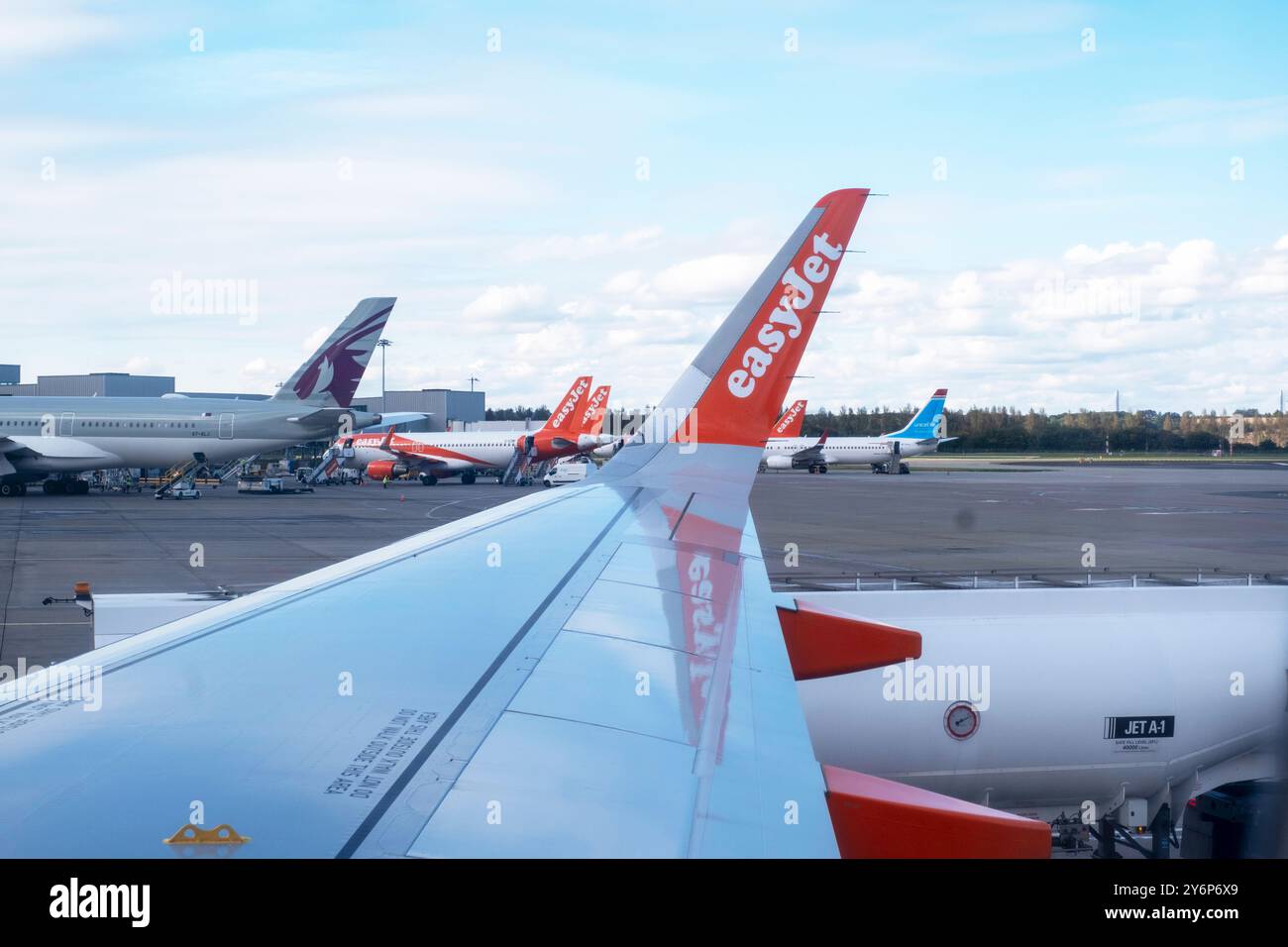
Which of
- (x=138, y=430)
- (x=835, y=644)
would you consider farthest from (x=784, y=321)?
(x=138, y=430)

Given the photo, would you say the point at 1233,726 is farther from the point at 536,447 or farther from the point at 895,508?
the point at 536,447

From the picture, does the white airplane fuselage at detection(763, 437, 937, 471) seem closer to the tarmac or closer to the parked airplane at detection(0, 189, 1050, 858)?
the tarmac

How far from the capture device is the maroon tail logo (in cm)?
4578

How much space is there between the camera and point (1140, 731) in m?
8.94

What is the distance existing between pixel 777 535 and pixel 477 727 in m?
28.8

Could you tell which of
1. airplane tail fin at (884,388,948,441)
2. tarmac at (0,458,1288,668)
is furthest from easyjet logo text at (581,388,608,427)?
airplane tail fin at (884,388,948,441)

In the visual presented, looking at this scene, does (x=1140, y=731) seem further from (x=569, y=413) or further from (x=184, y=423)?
(x=569, y=413)

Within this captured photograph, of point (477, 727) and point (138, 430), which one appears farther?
point (138, 430)

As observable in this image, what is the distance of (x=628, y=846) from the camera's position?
203cm

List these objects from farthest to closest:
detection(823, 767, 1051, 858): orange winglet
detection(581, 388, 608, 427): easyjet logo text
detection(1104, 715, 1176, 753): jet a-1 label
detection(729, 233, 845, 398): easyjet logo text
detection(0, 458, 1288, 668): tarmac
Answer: detection(581, 388, 608, 427): easyjet logo text → detection(0, 458, 1288, 668): tarmac → detection(1104, 715, 1176, 753): jet a-1 label → detection(729, 233, 845, 398): easyjet logo text → detection(823, 767, 1051, 858): orange winglet

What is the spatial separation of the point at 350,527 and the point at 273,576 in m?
10.4

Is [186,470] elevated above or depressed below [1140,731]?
above

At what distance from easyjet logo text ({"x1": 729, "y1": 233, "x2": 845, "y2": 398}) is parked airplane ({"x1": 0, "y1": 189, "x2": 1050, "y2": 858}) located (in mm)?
1375

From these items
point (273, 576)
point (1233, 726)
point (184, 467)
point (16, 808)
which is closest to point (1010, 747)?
point (1233, 726)
